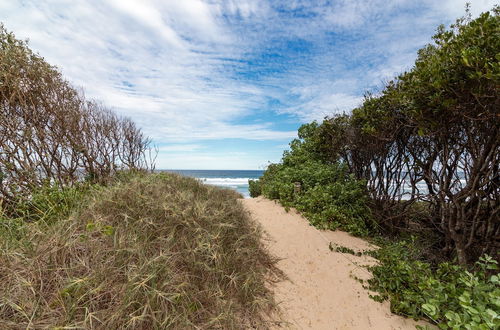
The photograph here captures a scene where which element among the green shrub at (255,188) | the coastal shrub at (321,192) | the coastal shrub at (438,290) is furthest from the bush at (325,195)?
the green shrub at (255,188)

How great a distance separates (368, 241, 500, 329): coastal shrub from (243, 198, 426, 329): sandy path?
227 mm

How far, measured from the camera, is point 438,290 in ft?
9.72

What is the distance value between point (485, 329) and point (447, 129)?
3746 mm

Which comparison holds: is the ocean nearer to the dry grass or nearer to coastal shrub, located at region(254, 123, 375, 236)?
coastal shrub, located at region(254, 123, 375, 236)

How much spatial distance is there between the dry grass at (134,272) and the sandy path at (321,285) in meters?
0.45

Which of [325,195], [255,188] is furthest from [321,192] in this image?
[255,188]

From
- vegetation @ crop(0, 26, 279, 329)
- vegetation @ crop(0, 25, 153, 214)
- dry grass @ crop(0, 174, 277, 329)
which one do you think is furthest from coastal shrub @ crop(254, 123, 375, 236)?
vegetation @ crop(0, 25, 153, 214)

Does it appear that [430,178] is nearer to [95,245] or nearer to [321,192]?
[321,192]

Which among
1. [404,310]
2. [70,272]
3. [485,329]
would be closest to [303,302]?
[404,310]

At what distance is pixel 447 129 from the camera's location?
14.8 ft

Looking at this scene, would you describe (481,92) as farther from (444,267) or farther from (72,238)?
(72,238)

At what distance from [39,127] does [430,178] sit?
963 cm

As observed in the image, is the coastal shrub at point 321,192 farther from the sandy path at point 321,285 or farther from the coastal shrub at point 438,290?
the coastal shrub at point 438,290

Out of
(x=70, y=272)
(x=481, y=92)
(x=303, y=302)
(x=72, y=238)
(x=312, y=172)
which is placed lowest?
(x=303, y=302)
